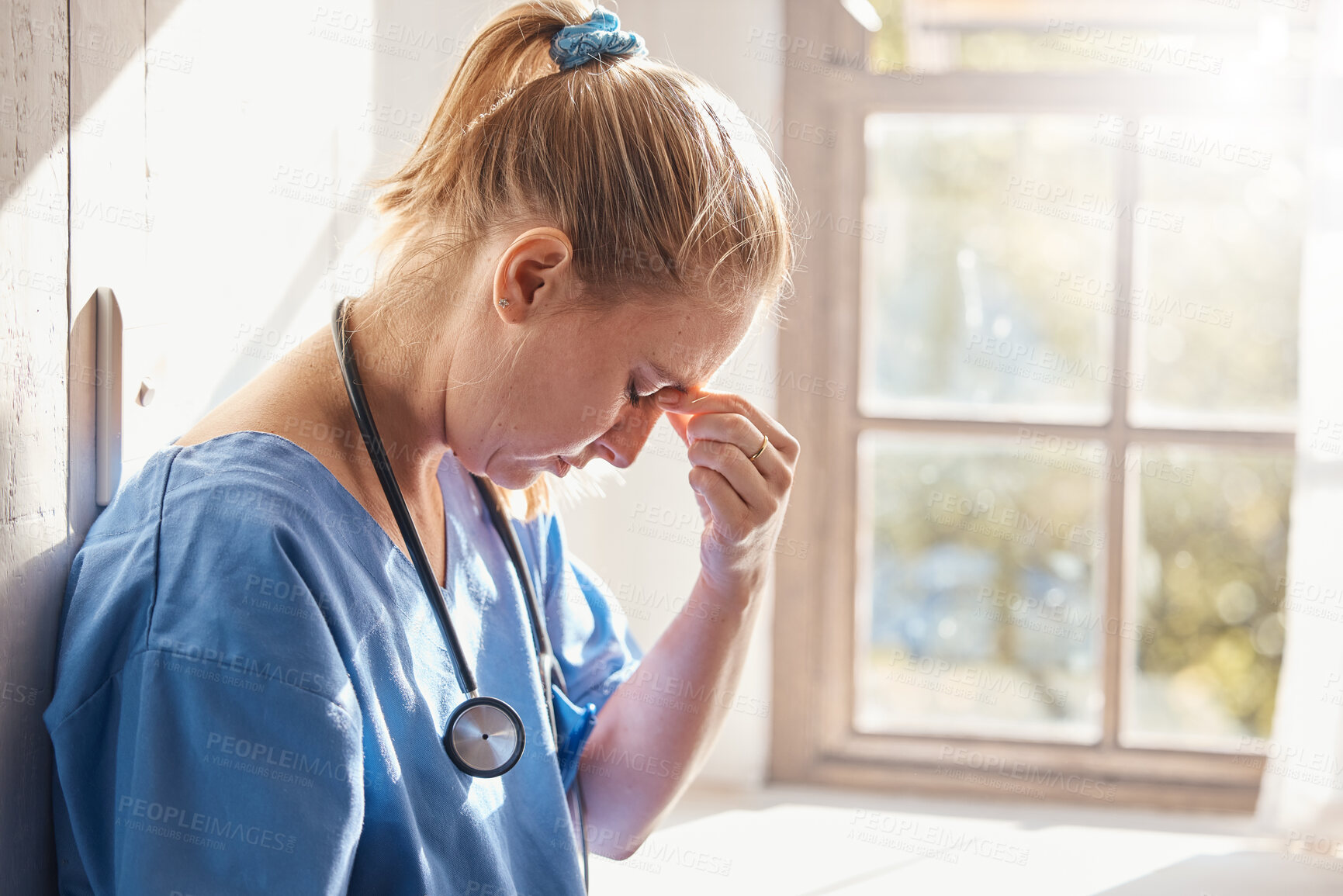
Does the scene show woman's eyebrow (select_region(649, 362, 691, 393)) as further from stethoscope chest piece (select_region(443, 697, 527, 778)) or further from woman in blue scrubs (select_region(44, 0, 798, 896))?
stethoscope chest piece (select_region(443, 697, 527, 778))

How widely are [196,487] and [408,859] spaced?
30 cm

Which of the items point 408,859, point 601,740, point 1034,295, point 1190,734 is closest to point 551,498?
point 601,740

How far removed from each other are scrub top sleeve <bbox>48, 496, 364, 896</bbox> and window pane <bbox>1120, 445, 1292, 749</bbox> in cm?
164

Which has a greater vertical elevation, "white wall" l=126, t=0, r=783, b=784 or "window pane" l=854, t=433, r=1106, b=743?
"white wall" l=126, t=0, r=783, b=784

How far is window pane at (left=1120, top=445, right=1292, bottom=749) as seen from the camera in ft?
6.41

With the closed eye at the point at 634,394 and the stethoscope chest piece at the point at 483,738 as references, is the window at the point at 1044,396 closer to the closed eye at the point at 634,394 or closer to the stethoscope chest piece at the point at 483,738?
the closed eye at the point at 634,394

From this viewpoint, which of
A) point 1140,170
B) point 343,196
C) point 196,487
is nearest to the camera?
point 196,487

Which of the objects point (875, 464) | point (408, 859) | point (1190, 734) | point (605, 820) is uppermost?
point (875, 464)

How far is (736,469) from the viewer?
1044 mm

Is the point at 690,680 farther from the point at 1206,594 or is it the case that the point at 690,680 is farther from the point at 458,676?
the point at 1206,594

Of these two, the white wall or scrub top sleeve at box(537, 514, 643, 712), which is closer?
the white wall

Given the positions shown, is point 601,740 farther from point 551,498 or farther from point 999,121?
point 999,121

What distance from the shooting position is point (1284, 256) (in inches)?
75.4

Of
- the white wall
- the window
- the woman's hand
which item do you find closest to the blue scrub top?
the white wall
